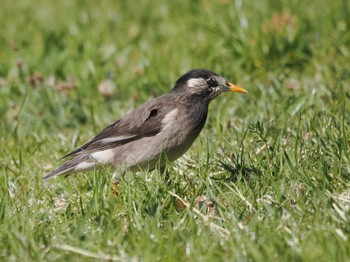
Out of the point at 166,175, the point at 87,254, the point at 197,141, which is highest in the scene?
the point at 87,254

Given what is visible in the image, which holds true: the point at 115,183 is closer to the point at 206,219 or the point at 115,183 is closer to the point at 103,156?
the point at 103,156

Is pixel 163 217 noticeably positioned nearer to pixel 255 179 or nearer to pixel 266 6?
pixel 255 179

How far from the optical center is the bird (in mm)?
6578

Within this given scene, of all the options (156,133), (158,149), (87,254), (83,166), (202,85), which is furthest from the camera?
(202,85)

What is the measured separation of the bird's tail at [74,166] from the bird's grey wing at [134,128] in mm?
57

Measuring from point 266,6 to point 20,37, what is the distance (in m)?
3.35

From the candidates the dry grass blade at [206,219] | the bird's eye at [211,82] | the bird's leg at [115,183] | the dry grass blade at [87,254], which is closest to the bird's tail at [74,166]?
the bird's leg at [115,183]

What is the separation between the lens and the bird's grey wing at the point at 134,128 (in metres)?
6.74

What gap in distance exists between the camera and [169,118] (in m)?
6.69

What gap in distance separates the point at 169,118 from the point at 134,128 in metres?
0.34

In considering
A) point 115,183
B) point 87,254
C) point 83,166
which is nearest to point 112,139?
point 83,166

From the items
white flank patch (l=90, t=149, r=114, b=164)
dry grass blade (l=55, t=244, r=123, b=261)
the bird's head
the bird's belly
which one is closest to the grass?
dry grass blade (l=55, t=244, r=123, b=261)

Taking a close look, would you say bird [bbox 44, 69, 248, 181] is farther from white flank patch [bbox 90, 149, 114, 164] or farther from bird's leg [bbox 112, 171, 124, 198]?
bird's leg [bbox 112, 171, 124, 198]

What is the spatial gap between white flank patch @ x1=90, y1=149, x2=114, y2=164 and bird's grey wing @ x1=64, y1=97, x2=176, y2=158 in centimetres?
4
